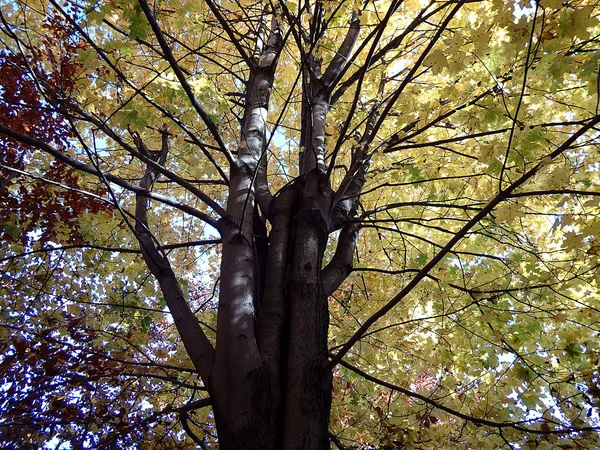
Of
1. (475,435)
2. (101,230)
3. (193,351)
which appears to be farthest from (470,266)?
(101,230)

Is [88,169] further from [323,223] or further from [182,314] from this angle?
[323,223]

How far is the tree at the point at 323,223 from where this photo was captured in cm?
193

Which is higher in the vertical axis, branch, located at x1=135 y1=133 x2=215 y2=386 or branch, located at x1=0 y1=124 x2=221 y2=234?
branch, located at x1=0 y1=124 x2=221 y2=234

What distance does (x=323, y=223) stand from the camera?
249cm

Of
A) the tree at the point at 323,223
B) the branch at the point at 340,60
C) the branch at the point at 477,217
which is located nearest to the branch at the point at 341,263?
the tree at the point at 323,223

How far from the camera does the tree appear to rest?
1.93m

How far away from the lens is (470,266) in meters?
3.94

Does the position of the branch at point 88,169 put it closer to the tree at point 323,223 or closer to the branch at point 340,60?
the tree at point 323,223

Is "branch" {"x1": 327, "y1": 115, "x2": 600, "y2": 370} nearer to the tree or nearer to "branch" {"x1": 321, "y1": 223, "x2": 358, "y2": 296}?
the tree

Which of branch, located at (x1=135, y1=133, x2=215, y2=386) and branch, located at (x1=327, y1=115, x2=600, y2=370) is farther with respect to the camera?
branch, located at (x1=135, y1=133, x2=215, y2=386)

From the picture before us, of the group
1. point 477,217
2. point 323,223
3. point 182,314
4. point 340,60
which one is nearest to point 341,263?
point 323,223

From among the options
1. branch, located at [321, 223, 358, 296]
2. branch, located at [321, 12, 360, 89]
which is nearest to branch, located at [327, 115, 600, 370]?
branch, located at [321, 223, 358, 296]

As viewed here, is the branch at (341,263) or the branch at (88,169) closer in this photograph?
the branch at (88,169)

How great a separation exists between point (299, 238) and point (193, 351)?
2.87 ft
